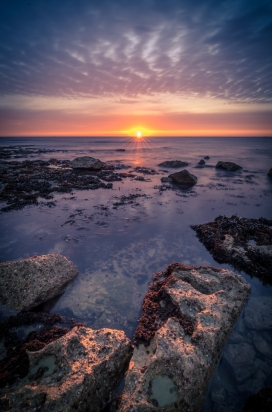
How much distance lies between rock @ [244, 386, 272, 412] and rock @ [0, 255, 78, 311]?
15.9 feet

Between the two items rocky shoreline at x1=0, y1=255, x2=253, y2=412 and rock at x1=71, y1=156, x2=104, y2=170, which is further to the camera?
rock at x1=71, y1=156, x2=104, y2=170

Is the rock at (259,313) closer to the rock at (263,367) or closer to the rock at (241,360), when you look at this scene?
the rock at (241,360)

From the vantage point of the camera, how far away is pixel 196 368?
3221 mm

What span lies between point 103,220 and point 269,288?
7617 mm

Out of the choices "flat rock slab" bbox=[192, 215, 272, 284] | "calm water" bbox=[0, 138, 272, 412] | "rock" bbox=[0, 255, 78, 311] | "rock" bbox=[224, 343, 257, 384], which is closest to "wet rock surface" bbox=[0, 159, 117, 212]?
"calm water" bbox=[0, 138, 272, 412]

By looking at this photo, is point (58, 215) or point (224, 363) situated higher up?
point (58, 215)

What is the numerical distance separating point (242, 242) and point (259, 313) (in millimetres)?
3568

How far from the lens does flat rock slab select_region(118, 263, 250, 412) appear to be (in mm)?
2980

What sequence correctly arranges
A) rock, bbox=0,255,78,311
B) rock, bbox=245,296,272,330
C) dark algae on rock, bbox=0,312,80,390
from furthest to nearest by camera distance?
rock, bbox=0,255,78,311 < rock, bbox=245,296,272,330 < dark algae on rock, bbox=0,312,80,390

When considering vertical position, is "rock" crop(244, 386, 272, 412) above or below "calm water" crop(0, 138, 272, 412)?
below

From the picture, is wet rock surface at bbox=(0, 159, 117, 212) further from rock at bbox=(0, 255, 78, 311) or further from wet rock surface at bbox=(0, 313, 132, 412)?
wet rock surface at bbox=(0, 313, 132, 412)

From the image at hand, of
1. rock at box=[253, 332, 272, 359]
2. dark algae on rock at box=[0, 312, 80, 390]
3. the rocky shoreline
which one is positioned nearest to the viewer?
the rocky shoreline

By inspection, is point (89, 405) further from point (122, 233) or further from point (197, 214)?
point (197, 214)

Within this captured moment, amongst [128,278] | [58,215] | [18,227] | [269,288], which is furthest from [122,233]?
[269,288]
